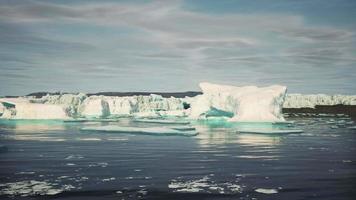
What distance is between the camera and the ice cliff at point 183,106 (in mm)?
51062

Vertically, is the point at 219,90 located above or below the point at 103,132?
above

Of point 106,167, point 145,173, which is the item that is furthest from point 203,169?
point 106,167

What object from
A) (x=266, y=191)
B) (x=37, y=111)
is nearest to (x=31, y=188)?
(x=266, y=191)

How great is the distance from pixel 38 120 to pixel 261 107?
31.1 metres

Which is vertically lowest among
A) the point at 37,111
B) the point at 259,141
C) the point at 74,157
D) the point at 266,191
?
the point at 259,141

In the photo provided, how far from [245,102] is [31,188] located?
135 ft

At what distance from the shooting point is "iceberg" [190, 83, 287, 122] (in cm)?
5066

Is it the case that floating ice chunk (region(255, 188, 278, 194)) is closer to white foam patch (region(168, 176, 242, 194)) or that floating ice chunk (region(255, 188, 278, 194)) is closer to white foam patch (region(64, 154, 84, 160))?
white foam patch (region(168, 176, 242, 194))

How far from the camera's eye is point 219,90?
5931 cm

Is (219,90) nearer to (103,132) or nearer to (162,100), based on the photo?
(103,132)

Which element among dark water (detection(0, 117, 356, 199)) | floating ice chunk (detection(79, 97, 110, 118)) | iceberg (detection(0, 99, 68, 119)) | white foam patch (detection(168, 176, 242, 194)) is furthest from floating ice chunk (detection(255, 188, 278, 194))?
floating ice chunk (detection(79, 97, 110, 118))

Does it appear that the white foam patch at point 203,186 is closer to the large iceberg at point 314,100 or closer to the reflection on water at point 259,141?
the reflection on water at point 259,141

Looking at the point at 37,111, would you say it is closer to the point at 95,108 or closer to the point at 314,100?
the point at 95,108

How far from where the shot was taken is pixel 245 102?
52.5 metres
